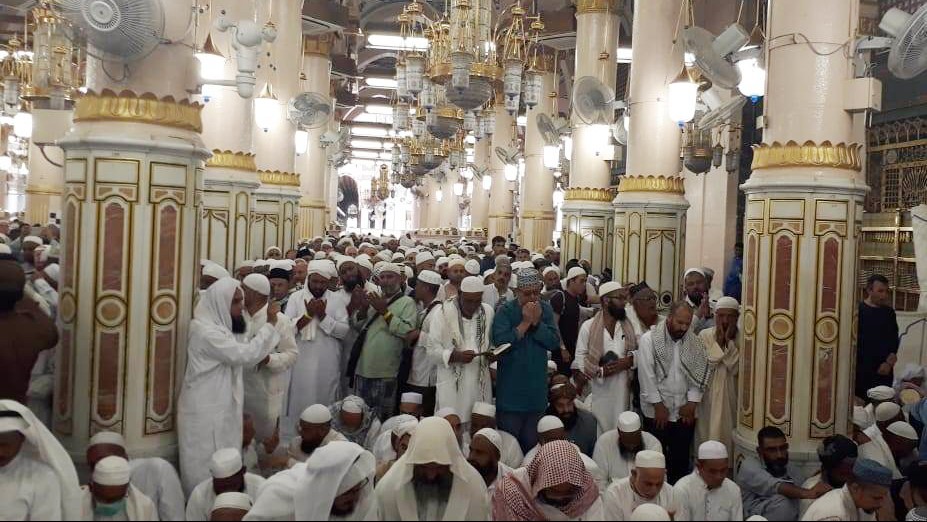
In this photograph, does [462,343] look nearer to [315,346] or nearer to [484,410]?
[484,410]

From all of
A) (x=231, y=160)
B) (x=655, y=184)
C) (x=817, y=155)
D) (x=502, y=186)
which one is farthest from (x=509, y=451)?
(x=502, y=186)

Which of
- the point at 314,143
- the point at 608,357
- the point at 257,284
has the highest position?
the point at 314,143

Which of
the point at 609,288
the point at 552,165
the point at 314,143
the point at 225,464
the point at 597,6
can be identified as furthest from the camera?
the point at 314,143

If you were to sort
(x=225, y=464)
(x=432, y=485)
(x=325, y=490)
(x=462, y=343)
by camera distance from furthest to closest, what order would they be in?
(x=462, y=343) → (x=225, y=464) → (x=432, y=485) → (x=325, y=490)

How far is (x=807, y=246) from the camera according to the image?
4441 mm

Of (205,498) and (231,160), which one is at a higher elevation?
(231,160)

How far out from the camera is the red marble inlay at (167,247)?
3.81 metres

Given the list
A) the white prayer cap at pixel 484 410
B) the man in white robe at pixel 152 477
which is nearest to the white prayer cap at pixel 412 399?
the white prayer cap at pixel 484 410

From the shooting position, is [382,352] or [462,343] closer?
[462,343]

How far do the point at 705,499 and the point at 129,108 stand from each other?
3.07m

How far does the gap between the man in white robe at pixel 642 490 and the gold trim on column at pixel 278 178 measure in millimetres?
6629

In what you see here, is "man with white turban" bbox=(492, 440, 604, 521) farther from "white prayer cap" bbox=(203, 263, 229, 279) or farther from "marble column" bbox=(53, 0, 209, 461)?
"white prayer cap" bbox=(203, 263, 229, 279)

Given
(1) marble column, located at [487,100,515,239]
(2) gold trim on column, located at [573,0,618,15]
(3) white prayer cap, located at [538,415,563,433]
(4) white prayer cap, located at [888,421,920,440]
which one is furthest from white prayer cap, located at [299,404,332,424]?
(1) marble column, located at [487,100,515,239]

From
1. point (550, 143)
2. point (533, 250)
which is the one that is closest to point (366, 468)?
point (550, 143)
